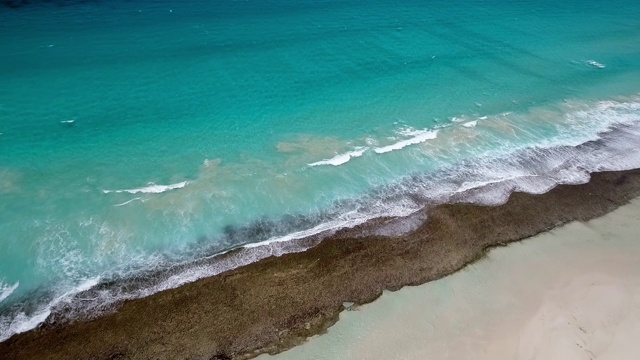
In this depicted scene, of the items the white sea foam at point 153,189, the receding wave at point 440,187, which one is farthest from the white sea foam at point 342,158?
the white sea foam at point 153,189

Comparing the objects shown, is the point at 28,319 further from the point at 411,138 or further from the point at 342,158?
the point at 411,138

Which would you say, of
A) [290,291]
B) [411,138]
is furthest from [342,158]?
[290,291]

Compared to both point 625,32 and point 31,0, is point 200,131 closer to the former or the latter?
point 31,0

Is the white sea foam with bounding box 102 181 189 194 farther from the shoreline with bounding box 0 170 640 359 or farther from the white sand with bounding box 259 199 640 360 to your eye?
the white sand with bounding box 259 199 640 360

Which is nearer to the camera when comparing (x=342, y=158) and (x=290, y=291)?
(x=290, y=291)

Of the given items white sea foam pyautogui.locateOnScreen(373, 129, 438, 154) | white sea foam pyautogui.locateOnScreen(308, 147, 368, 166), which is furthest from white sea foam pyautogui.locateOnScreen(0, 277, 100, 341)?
white sea foam pyautogui.locateOnScreen(373, 129, 438, 154)

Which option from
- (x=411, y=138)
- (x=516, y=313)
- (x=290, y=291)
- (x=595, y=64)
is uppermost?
(x=595, y=64)

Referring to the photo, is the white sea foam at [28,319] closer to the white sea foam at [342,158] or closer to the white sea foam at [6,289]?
the white sea foam at [6,289]
